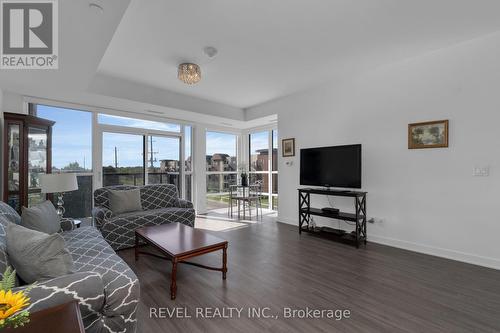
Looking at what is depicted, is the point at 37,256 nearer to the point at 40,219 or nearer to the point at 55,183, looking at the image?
the point at 40,219

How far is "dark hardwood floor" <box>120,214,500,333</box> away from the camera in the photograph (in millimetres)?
1784

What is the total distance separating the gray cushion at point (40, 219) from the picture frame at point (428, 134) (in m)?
4.47

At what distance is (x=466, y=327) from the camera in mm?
1735

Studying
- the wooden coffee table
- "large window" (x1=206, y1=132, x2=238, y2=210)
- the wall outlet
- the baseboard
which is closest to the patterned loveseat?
the wooden coffee table

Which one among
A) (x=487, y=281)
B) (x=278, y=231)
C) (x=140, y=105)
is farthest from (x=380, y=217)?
(x=140, y=105)

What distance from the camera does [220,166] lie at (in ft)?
21.6

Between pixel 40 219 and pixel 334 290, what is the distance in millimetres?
2930

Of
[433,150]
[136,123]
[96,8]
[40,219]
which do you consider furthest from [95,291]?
[136,123]

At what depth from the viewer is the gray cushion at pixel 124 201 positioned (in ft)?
12.1

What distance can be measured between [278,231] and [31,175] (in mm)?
3865

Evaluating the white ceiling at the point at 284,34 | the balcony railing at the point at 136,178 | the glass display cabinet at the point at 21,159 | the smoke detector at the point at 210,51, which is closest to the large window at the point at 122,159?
the balcony railing at the point at 136,178

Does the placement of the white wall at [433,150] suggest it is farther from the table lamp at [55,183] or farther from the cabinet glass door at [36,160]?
the cabinet glass door at [36,160]

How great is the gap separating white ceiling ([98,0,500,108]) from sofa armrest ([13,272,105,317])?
226cm

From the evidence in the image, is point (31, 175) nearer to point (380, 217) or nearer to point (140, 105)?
point (140, 105)
